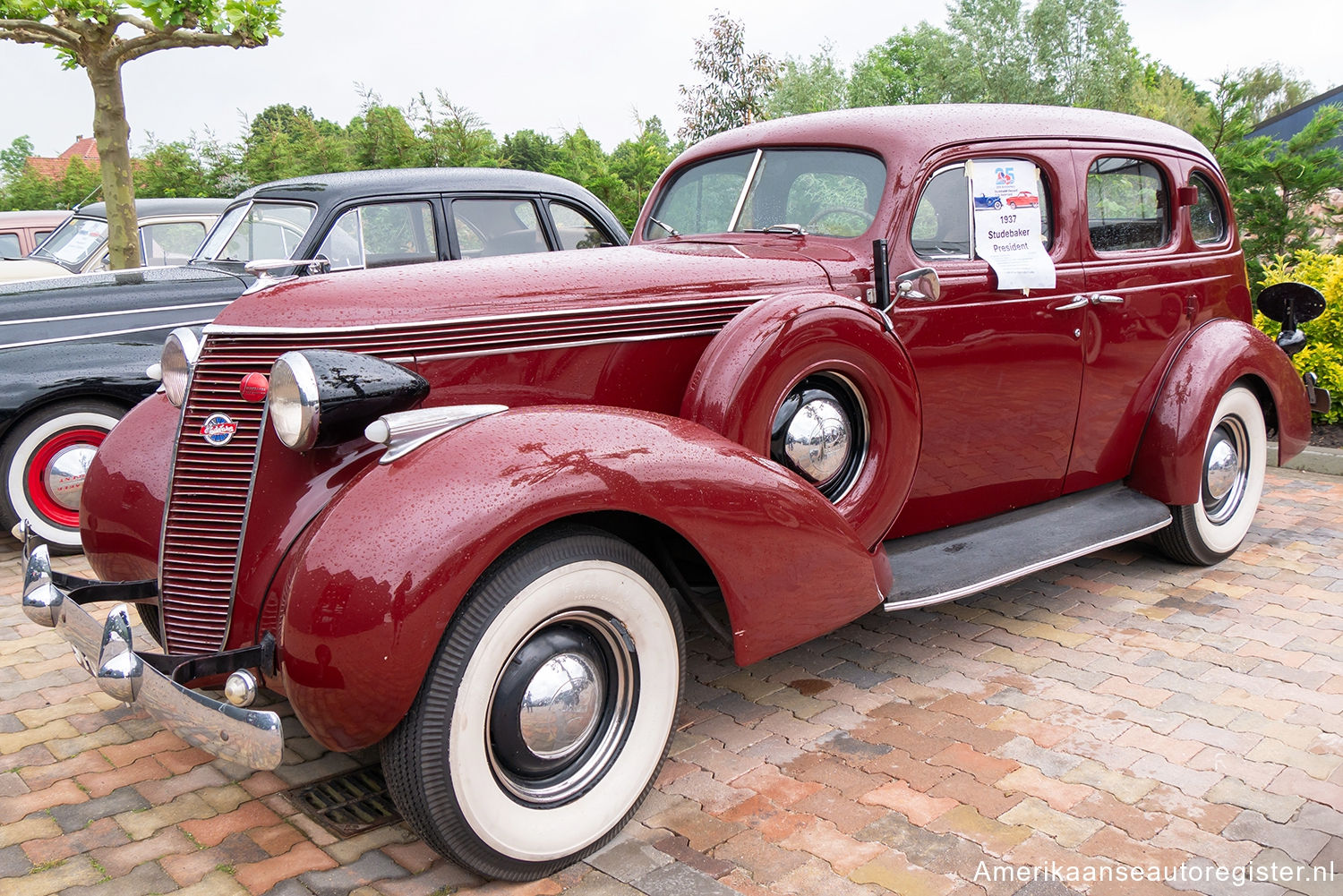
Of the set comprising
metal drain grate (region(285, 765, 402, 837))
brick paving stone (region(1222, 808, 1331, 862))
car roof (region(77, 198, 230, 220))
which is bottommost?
brick paving stone (region(1222, 808, 1331, 862))

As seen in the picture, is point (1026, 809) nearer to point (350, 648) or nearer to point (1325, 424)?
point (350, 648)

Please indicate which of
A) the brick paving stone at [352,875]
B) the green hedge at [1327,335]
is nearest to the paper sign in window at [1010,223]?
the brick paving stone at [352,875]

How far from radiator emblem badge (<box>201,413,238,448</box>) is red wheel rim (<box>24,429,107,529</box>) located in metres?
3.08

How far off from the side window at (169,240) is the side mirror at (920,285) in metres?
7.26

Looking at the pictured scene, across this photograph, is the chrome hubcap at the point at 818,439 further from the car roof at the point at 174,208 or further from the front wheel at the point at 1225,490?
the car roof at the point at 174,208

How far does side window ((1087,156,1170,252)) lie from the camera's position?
4051 millimetres

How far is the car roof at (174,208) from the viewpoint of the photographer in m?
8.93

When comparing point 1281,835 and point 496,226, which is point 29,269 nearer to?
point 496,226

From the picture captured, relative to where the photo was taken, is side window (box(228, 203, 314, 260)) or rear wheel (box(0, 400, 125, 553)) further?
side window (box(228, 203, 314, 260))

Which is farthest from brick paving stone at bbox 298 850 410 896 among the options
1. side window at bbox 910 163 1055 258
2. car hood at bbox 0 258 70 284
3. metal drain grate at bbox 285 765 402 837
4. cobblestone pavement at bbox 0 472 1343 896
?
car hood at bbox 0 258 70 284

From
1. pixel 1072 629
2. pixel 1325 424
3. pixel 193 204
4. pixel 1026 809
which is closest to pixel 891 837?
pixel 1026 809

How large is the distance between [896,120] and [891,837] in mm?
2562

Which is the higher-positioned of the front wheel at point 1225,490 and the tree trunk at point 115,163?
the tree trunk at point 115,163

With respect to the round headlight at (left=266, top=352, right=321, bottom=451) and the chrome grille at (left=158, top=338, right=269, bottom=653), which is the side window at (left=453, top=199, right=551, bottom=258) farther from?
the round headlight at (left=266, top=352, right=321, bottom=451)
